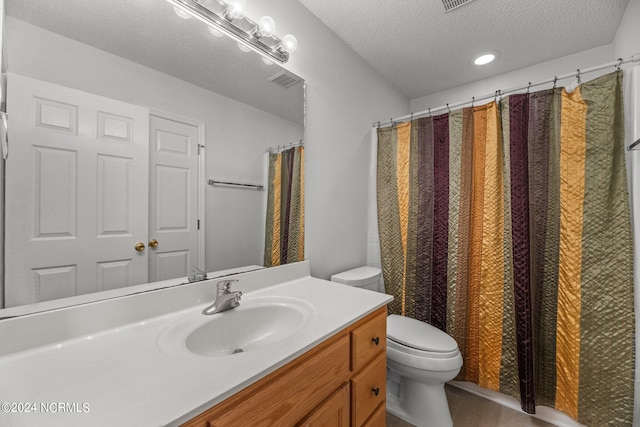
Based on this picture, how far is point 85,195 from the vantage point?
797mm

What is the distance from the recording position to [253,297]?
3.77 ft

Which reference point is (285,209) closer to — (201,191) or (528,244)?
(201,191)

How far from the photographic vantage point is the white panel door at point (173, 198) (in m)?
0.95

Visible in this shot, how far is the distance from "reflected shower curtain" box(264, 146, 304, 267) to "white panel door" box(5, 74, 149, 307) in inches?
22.2

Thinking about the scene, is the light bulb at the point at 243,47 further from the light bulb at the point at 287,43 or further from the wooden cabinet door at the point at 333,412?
the wooden cabinet door at the point at 333,412

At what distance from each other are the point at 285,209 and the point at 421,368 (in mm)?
1099

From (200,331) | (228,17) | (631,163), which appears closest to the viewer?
(200,331)

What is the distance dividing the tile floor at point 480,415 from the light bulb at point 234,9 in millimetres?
2212

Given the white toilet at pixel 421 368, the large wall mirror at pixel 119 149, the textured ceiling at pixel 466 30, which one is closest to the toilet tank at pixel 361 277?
the white toilet at pixel 421 368

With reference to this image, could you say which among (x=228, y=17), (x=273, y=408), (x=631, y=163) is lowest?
(x=273, y=408)

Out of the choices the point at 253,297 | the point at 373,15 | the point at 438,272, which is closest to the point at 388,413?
the point at 438,272

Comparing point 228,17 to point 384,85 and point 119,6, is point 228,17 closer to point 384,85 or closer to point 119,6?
point 119,6

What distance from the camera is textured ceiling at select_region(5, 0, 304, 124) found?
30.5 inches

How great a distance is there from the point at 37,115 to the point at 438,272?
79.6 inches
